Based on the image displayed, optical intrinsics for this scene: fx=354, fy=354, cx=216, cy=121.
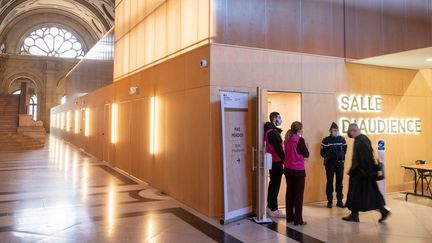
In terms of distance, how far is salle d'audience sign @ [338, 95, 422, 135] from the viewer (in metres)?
6.84

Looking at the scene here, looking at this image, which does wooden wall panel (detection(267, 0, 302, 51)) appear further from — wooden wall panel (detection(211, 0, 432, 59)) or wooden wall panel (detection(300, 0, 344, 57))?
wooden wall panel (detection(300, 0, 344, 57))

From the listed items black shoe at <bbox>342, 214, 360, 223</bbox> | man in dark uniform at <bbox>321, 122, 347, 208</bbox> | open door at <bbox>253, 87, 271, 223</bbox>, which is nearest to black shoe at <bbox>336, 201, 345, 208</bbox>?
man in dark uniform at <bbox>321, 122, 347, 208</bbox>

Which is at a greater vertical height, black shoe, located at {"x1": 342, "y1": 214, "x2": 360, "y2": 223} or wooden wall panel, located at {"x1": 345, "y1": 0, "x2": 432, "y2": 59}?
wooden wall panel, located at {"x1": 345, "y1": 0, "x2": 432, "y2": 59}

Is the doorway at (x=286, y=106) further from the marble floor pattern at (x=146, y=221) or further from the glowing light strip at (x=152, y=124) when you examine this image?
the glowing light strip at (x=152, y=124)

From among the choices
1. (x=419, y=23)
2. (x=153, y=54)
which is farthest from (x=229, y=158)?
(x=419, y=23)

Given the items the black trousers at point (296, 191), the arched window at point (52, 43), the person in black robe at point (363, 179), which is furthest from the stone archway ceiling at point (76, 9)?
the person in black robe at point (363, 179)

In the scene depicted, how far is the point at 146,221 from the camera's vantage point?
5.20m

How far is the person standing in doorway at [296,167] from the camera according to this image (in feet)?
16.4

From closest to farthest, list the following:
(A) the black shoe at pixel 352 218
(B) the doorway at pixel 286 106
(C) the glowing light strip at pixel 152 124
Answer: (A) the black shoe at pixel 352 218, (B) the doorway at pixel 286 106, (C) the glowing light strip at pixel 152 124

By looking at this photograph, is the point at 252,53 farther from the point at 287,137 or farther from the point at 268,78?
the point at 287,137

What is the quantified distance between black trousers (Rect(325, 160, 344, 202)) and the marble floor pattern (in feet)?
0.95

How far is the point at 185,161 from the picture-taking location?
6.25m

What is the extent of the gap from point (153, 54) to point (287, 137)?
14.1 feet

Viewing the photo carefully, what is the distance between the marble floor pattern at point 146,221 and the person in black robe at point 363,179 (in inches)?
11.4
